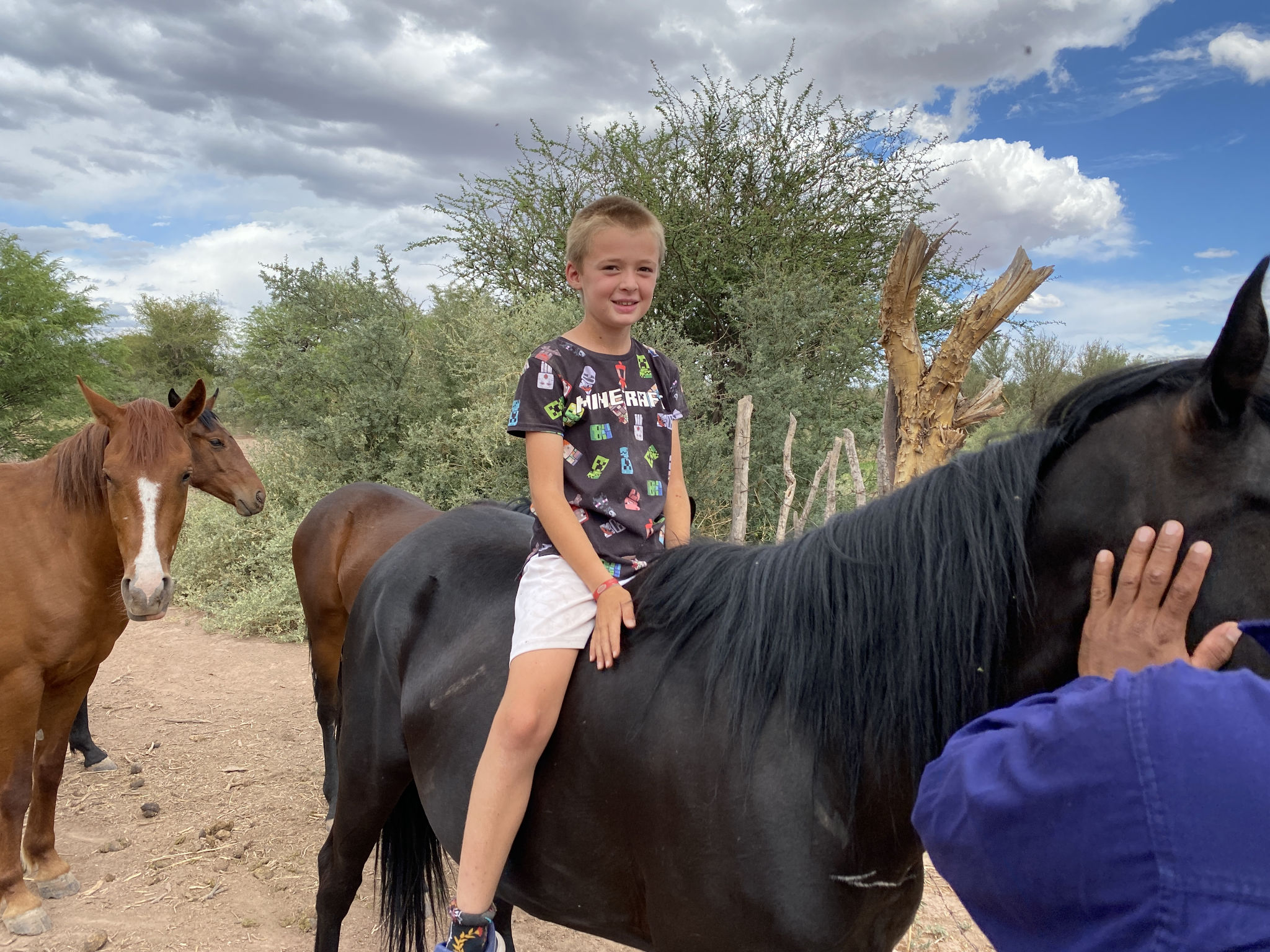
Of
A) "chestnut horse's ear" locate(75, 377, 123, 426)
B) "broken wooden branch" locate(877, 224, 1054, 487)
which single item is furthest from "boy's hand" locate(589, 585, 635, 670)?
"broken wooden branch" locate(877, 224, 1054, 487)

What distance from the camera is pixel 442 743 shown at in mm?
2078

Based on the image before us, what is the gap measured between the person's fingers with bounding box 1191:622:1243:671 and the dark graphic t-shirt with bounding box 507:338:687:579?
1.24 metres

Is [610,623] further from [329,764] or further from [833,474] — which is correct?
[833,474]

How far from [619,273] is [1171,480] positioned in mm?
1393

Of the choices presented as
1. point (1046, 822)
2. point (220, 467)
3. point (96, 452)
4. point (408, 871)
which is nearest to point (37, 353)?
point (220, 467)

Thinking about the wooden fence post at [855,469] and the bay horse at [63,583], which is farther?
the wooden fence post at [855,469]

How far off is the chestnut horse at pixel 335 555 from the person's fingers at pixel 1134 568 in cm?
431

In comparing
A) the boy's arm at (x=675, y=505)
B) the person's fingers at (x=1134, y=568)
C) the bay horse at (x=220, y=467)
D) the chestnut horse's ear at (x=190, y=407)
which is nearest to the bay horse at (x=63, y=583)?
the chestnut horse's ear at (x=190, y=407)

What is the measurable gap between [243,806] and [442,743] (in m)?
3.43

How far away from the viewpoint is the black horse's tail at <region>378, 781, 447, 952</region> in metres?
2.66

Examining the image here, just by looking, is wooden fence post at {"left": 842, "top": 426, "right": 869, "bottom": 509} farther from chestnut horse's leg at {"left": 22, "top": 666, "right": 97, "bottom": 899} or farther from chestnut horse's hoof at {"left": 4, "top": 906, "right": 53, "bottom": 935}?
chestnut horse's hoof at {"left": 4, "top": 906, "right": 53, "bottom": 935}

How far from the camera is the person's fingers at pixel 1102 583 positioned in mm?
1029

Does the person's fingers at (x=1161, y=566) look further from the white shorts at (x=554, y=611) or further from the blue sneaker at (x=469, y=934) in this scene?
the blue sneaker at (x=469, y=934)

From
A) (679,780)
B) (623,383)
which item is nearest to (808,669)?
(679,780)
